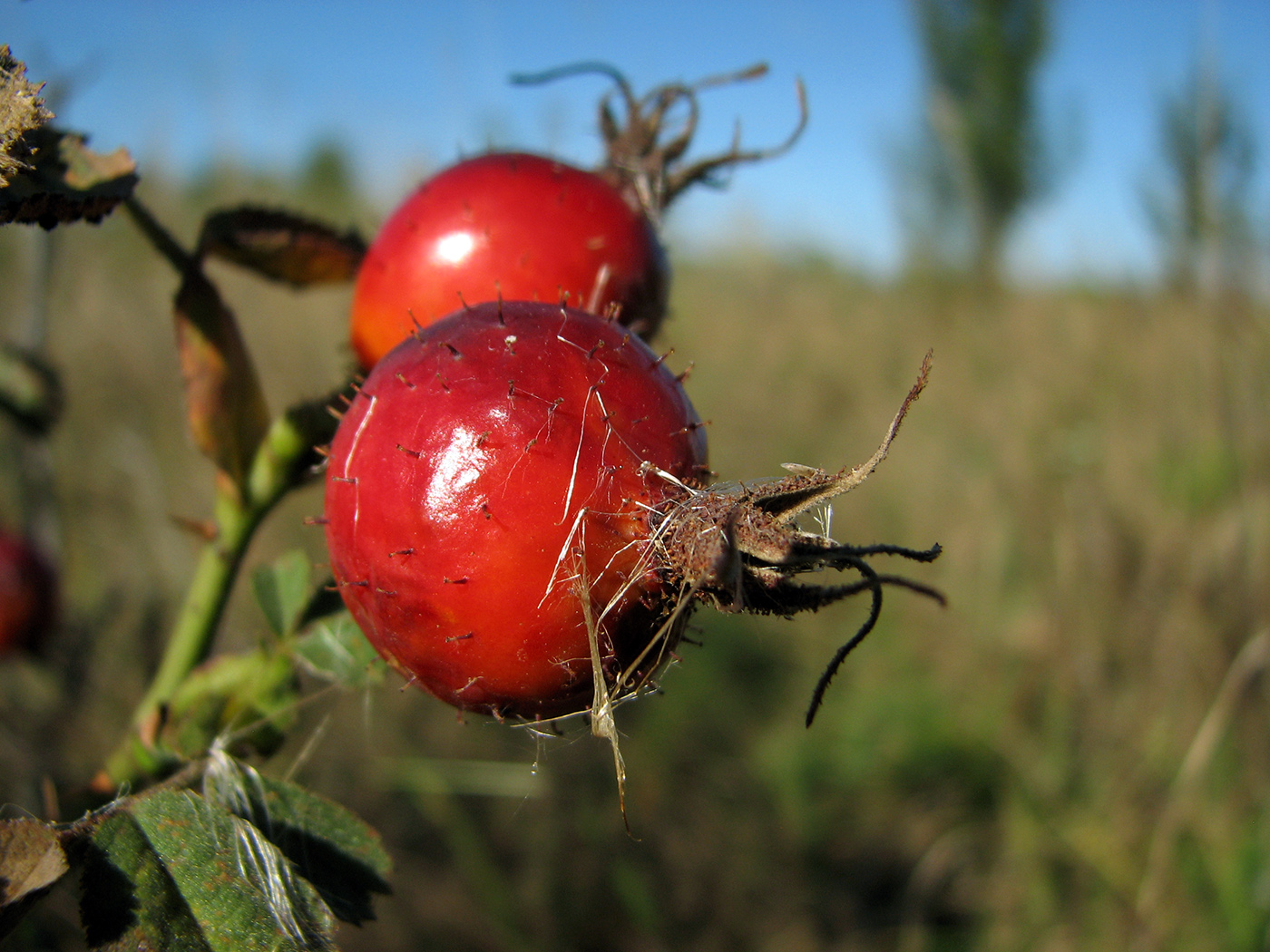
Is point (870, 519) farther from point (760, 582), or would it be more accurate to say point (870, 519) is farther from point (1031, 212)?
point (1031, 212)

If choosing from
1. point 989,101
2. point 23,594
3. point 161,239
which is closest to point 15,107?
point 161,239

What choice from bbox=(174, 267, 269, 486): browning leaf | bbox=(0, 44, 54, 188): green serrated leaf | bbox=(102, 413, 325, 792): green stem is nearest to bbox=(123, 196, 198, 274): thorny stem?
bbox=(174, 267, 269, 486): browning leaf

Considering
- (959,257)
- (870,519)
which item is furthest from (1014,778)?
(959,257)

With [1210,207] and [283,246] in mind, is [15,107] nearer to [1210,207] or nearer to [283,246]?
[283,246]

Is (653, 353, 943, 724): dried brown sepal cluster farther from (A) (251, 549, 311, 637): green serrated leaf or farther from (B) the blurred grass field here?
(B) the blurred grass field

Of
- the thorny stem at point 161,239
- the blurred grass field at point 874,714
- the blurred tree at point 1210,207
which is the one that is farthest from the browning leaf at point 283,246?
the blurred tree at point 1210,207
